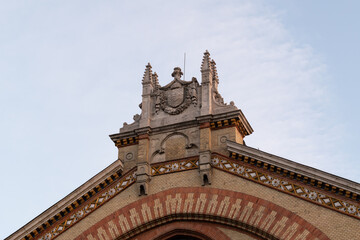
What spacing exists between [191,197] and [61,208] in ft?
18.6

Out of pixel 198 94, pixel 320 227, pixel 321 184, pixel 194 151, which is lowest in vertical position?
pixel 320 227

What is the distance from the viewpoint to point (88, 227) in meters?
28.8

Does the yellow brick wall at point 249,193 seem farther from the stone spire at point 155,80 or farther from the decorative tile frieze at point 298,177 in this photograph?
the stone spire at point 155,80

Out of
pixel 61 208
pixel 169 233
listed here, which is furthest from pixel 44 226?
pixel 169 233

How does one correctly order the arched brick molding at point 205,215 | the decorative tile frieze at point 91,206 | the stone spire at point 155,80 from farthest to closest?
the stone spire at point 155,80 < the decorative tile frieze at point 91,206 < the arched brick molding at point 205,215

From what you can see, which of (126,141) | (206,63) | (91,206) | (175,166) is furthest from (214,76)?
(91,206)

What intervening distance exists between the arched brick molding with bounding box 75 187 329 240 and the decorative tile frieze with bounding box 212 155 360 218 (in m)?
0.81

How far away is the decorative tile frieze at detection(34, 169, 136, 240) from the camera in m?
29.1

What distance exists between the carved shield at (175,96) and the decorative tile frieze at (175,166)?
269 centimetres

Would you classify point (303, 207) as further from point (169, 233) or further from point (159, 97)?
point (159, 97)

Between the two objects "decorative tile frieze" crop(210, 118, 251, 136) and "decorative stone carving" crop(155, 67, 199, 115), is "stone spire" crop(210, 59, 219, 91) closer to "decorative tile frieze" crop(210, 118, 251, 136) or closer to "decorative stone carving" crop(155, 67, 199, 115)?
"decorative stone carving" crop(155, 67, 199, 115)

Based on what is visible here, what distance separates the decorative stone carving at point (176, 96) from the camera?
29.9 meters

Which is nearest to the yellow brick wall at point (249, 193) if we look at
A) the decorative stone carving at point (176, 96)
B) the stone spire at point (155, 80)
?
the decorative stone carving at point (176, 96)

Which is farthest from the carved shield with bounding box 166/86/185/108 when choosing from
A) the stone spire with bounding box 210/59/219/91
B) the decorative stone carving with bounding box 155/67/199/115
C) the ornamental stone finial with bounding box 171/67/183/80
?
the stone spire with bounding box 210/59/219/91
